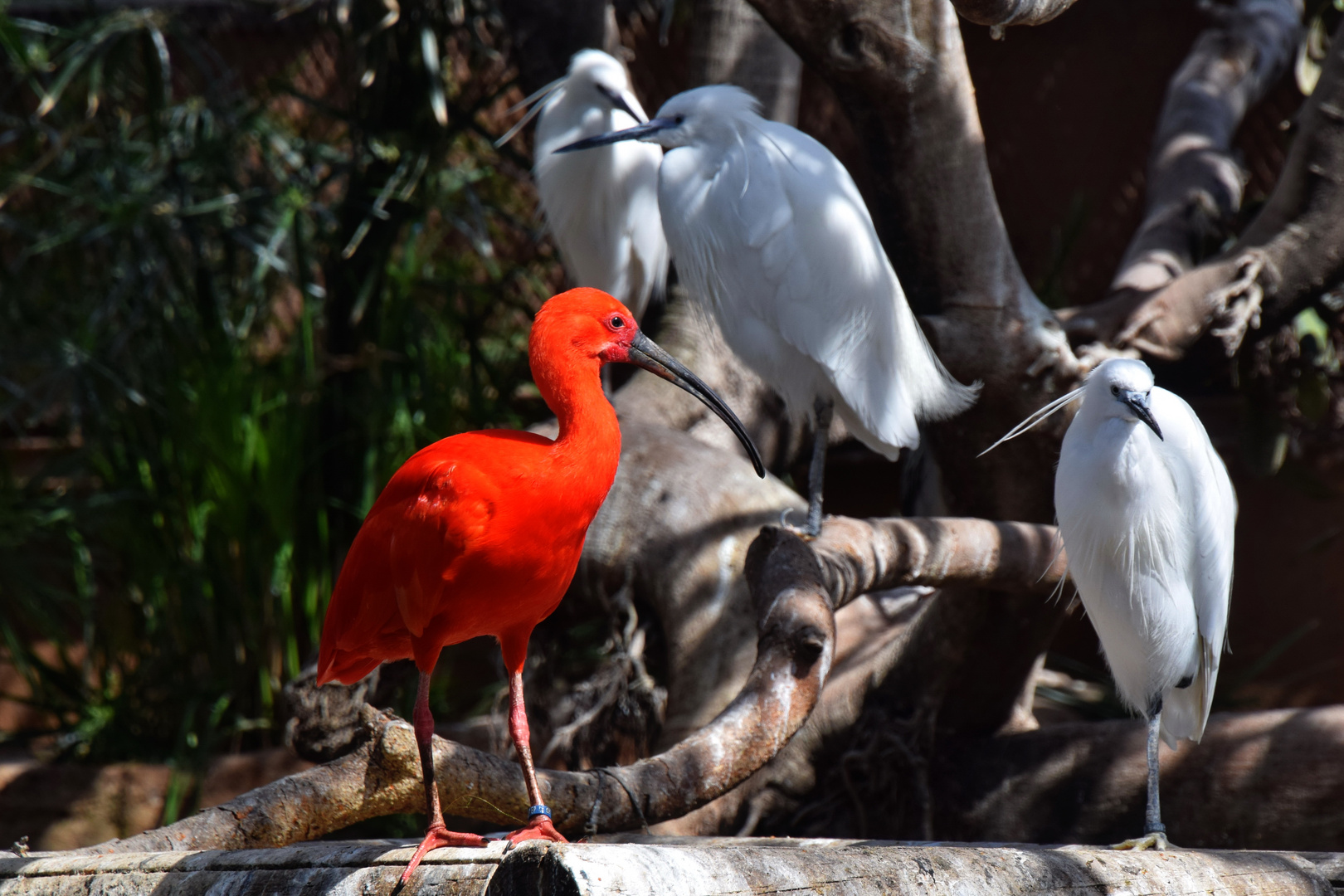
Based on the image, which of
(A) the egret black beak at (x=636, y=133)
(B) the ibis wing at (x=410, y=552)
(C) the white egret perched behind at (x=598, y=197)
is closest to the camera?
(B) the ibis wing at (x=410, y=552)

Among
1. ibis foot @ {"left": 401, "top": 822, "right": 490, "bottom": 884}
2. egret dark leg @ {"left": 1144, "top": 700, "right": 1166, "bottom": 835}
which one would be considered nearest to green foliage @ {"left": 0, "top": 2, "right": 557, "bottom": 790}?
ibis foot @ {"left": 401, "top": 822, "right": 490, "bottom": 884}

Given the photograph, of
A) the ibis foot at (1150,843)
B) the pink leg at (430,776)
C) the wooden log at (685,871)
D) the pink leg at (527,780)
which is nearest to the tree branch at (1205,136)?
the ibis foot at (1150,843)

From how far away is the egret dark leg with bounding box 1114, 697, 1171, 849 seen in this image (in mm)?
1882

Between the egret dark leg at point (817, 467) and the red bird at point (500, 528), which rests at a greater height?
the red bird at point (500, 528)

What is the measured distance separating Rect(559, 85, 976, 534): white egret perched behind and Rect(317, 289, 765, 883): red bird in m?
1.12

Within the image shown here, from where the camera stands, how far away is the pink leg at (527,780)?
149cm

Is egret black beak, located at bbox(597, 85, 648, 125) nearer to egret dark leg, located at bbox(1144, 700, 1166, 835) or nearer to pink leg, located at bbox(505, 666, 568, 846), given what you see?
pink leg, located at bbox(505, 666, 568, 846)

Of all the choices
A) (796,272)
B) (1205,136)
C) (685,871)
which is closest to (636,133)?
(796,272)

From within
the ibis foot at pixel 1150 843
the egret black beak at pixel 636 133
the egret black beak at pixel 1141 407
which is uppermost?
the egret black beak at pixel 636 133

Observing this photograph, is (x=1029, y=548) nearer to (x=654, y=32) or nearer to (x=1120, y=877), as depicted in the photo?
(x=1120, y=877)

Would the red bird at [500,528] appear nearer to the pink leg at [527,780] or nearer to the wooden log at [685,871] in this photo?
the pink leg at [527,780]

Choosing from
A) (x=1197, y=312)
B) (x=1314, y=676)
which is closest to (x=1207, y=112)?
(x=1197, y=312)

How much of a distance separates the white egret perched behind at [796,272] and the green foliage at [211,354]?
49.9 inches

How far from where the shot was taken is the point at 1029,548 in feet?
8.49
